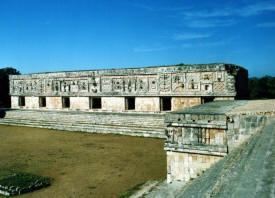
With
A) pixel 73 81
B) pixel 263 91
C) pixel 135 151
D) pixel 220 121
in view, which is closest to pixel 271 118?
pixel 220 121

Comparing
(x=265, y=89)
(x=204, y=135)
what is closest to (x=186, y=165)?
(x=204, y=135)

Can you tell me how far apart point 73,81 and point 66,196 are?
14.9m

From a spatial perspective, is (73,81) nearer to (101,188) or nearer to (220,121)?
(101,188)

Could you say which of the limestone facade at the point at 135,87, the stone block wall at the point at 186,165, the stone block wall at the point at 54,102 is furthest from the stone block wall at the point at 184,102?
the stone block wall at the point at 54,102

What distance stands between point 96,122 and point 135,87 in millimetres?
3779

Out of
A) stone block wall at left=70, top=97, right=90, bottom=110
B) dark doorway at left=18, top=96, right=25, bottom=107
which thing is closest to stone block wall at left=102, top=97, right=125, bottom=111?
stone block wall at left=70, top=97, right=90, bottom=110

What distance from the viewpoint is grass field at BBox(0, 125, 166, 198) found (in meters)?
6.39

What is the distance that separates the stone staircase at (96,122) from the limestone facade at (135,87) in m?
1.84

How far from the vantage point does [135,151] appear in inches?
395

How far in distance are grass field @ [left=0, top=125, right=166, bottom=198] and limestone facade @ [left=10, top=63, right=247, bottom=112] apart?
4.46 meters

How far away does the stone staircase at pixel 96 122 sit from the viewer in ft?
44.0

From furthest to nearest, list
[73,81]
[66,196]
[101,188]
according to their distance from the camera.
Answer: [73,81]
[101,188]
[66,196]

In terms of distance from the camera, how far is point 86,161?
28.8 feet

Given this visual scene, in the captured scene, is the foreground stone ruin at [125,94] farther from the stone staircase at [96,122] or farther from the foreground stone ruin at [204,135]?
the foreground stone ruin at [204,135]
